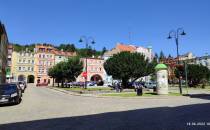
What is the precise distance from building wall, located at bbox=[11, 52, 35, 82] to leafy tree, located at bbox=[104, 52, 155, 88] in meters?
58.9

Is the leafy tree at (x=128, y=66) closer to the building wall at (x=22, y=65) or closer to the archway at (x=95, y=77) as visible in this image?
the archway at (x=95, y=77)

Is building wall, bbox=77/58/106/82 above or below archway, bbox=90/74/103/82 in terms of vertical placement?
above

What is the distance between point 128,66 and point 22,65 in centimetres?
6487

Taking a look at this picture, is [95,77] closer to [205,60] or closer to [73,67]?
[205,60]

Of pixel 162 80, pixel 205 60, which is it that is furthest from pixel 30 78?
pixel 162 80

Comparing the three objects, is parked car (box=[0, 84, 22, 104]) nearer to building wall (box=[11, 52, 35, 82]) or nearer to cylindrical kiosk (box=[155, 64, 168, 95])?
cylindrical kiosk (box=[155, 64, 168, 95])

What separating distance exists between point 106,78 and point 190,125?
100282 mm

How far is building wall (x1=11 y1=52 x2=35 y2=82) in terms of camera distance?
329 ft

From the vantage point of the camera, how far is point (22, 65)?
102125mm

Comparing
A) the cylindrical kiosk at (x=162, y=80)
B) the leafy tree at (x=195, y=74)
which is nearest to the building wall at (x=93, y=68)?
the leafy tree at (x=195, y=74)

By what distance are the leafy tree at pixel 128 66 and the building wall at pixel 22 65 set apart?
5893cm

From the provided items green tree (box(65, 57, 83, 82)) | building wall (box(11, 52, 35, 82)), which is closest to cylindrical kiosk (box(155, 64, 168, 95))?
green tree (box(65, 57, 83, 82))

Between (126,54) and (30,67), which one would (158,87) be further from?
(30,67)

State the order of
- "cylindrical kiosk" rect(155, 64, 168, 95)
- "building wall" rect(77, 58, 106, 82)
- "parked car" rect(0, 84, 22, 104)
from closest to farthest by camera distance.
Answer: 1. "parked car" rect(0, 84, 22, 104)
2. "cylindrical kiosk" rect(155, 64, 168, 95)
3. "building wall" rect(77, 58, 106, 82)
